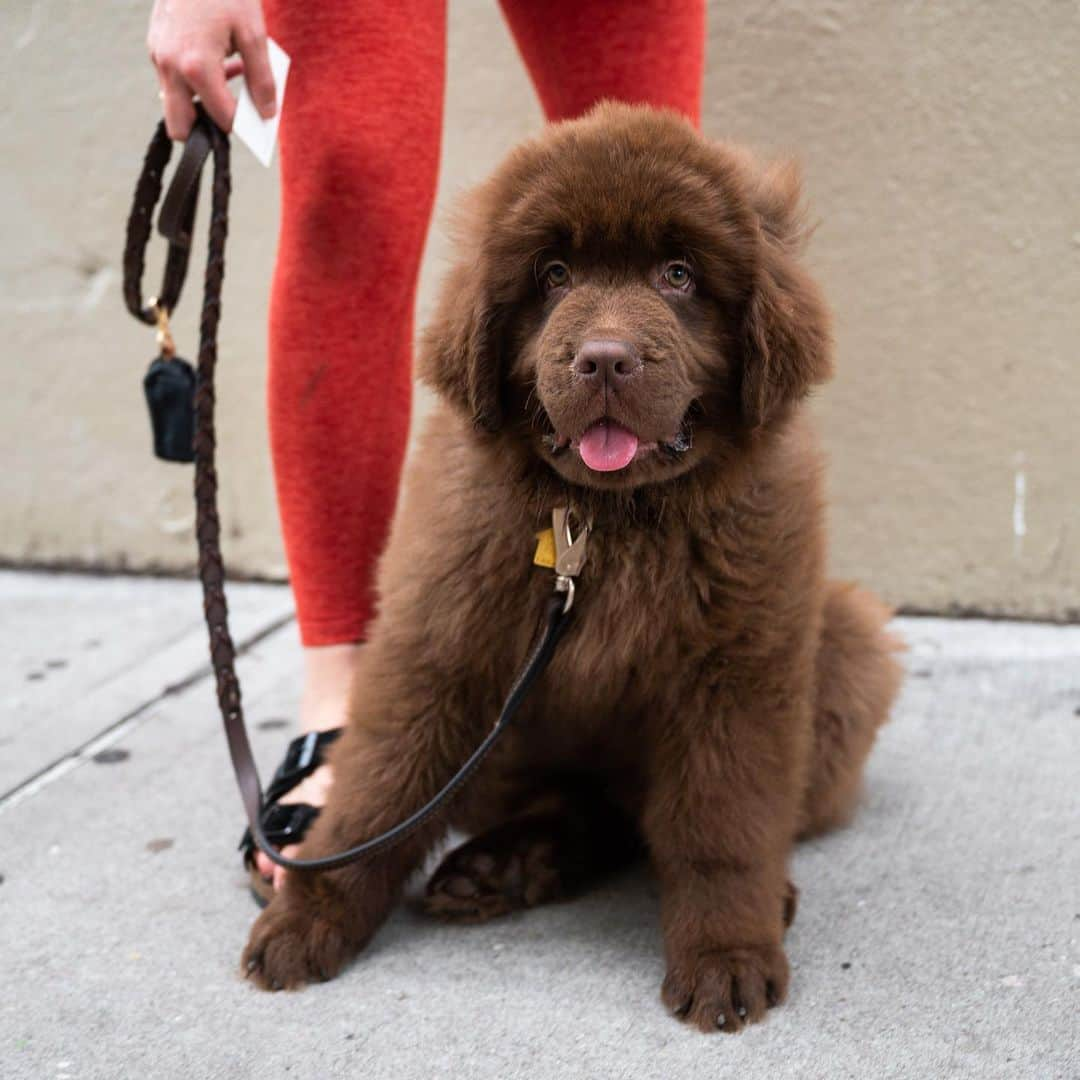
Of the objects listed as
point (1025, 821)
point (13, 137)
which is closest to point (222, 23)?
point (1025, 821)

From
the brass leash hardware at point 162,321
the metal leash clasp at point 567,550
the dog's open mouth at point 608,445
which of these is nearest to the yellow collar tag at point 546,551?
the metal leash clasp at point 567,550

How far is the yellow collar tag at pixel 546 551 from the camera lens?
72.9 inches

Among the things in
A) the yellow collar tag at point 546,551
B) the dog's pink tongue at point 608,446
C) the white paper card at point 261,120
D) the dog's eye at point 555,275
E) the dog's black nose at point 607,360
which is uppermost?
the white paper card at point 261,120

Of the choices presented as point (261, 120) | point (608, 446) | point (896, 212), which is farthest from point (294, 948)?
point (896, 212)

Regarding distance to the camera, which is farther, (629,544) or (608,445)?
(629,544)

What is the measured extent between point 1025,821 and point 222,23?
1.89 metres

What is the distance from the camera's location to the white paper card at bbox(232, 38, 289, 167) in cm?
199

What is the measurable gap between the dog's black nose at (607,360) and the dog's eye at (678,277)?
6.7 inches

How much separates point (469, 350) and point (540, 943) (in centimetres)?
89

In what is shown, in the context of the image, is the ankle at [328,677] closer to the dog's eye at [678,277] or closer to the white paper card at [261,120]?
the white paper card at [261,120]

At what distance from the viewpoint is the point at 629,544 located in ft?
6.11

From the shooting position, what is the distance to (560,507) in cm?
185

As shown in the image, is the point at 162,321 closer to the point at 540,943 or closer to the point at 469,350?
the point at 469,350

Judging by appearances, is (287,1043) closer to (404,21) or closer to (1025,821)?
(1025,821)
